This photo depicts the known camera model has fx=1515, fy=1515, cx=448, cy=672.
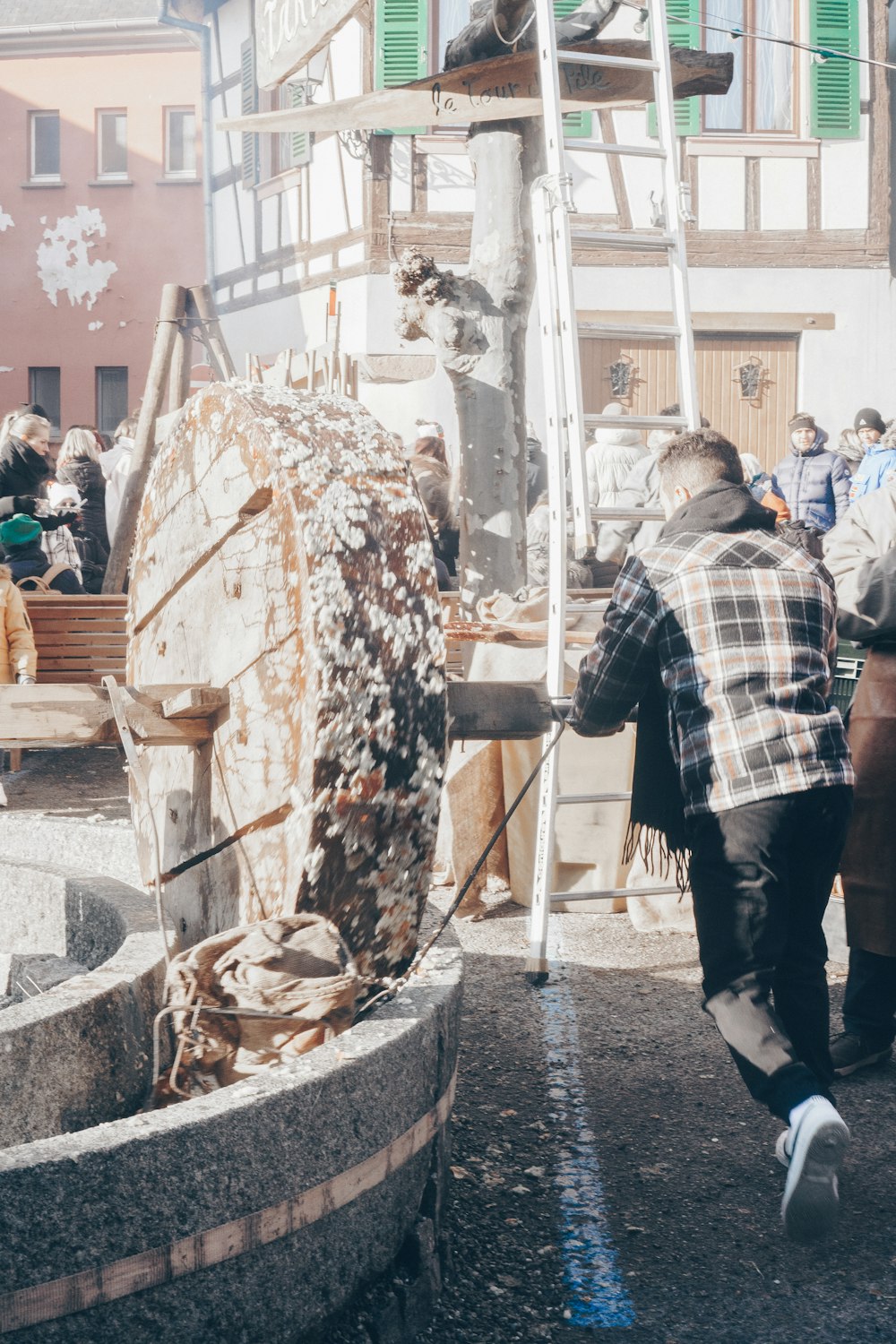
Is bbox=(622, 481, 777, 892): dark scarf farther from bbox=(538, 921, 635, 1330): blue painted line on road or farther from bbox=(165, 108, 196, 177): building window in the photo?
bbox=(165, 108, 196, 177): building window

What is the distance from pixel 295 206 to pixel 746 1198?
1526cm

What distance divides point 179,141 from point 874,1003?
71.7 feet

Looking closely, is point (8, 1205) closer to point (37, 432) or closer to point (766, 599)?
point (766, 599)

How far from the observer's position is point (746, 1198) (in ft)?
10.4

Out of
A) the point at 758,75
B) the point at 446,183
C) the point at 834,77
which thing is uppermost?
the point at 758,75

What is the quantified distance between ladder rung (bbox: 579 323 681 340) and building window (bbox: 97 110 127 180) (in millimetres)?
20205

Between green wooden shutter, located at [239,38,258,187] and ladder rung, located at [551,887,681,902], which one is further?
green wooden shutter, located at [239,38,258,187]

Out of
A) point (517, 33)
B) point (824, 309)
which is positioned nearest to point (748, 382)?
point (824, 309)

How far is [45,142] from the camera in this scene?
939 inches

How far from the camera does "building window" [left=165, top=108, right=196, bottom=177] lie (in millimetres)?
23094

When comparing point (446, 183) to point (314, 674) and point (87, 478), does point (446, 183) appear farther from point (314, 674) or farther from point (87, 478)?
point (314, 674)

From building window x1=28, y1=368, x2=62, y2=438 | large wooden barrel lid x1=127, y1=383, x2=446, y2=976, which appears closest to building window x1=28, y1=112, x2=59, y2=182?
building window x1=28, y1=368, x2=62, y2=438

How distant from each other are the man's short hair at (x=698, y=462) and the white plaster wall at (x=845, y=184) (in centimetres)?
1254

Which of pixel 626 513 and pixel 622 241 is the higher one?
pixel 622 241
